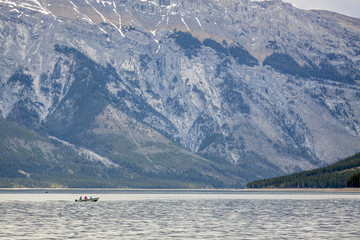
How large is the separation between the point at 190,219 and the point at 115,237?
4686 centimetres

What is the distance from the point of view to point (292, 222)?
6654 inches

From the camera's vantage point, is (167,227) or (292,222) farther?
(292,222)

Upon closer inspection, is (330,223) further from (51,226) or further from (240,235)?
(51,226)

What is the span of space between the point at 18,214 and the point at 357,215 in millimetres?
91948

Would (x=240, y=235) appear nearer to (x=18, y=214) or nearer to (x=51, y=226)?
(x=51, y=226)

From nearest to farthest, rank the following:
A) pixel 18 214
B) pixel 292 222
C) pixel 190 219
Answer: pixel 292 222 < pixel 190 219 < pixel 18 214

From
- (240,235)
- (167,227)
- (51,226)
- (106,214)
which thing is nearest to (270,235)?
(240,235)

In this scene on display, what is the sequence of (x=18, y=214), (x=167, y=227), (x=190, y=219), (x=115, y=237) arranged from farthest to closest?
(x=18, y=214)
(x=190, y=219)
(x=167, y=227)
(x=115, y=237)

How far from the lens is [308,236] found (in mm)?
137250

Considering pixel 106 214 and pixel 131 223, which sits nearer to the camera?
pixel 131 223

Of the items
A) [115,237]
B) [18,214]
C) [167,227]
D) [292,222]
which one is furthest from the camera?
[18,214]

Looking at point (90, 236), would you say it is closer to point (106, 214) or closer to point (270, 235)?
point (270, 235)

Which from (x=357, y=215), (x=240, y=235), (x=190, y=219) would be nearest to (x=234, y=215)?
(x=190, y=219)

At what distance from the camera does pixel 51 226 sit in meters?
158
